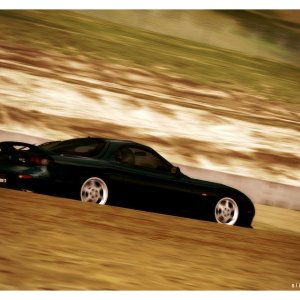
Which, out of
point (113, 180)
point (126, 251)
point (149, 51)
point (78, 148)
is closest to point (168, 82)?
point (149, 51)

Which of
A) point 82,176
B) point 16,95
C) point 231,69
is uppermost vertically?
point 231,69

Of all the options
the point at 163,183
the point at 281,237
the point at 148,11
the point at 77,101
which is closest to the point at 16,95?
the point at 77,101

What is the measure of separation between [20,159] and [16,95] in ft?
44.2

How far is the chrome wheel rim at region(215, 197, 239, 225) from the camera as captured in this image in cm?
1100

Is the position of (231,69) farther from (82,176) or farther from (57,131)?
(82,176)

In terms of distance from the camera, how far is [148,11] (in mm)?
41906

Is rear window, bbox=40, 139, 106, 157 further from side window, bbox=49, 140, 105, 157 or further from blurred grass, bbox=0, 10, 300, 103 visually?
blurred grass, bbox=0, 10, 300, 103

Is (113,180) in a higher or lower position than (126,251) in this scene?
higher

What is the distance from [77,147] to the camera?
33.3 feet

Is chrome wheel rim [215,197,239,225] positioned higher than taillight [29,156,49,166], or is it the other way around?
taillight [29,156,49,166]

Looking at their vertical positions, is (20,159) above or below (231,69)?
below

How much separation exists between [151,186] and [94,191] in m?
0.91

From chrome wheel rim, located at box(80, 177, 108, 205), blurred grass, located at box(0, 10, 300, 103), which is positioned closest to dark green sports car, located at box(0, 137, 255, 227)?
chrome wheel rim, located at box(80, 177, 108, 205)

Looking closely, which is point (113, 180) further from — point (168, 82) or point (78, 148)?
point (168, 82)
